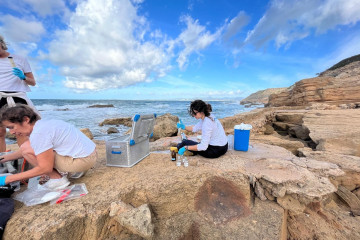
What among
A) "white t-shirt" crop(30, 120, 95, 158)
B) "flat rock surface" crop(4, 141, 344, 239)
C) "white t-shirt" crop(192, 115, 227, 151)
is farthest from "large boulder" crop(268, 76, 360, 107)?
"white t-shirt" crop(30, 120, 95, 158)

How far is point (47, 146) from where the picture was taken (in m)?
2.11

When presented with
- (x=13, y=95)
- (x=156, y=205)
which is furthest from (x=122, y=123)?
(x=156, y=205)

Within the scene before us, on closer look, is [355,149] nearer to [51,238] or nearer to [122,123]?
[51,238]

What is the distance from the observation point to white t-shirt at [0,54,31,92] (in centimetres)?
284

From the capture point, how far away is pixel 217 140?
363 centimetres

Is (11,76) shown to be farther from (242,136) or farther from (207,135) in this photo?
(242,136)

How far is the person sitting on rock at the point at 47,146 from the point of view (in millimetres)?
2064

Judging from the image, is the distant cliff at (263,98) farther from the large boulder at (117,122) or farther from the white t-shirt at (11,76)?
the white t-shirt at (11,76)

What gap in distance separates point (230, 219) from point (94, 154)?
2347mm

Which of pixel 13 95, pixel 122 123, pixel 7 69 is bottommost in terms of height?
pixel 122 123

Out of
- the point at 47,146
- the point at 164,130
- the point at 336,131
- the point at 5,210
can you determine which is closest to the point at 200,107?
the point at 47,146

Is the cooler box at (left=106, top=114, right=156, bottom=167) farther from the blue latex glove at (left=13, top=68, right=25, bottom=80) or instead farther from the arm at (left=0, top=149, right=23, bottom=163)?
the blue latex glove at (left=13, top=68, right=25, bottom=80)

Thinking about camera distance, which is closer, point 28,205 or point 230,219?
point 28,205

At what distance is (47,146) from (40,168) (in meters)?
0.30
